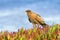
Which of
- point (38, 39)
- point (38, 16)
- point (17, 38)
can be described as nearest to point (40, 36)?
point (38, 39)

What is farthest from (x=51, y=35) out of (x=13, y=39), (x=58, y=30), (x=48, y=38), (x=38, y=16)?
(x=38, y=16)

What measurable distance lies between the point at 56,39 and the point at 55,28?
1.43 meters

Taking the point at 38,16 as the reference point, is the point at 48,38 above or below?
below

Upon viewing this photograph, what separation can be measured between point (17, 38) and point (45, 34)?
111cm

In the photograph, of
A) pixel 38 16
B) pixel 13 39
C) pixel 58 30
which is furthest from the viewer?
pixel 38 16

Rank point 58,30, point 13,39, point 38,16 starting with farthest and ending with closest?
point 38,16
point 58,30
point 13,39

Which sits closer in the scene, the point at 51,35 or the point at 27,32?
the point at 51,35

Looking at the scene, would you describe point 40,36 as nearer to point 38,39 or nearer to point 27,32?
point 38,39

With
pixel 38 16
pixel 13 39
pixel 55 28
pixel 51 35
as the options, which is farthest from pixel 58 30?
pixel 38 16

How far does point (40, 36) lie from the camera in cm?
888

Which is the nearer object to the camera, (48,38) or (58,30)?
(48,38)

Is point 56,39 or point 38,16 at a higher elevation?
point 38,16

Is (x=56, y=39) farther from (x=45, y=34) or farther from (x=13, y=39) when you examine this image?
(x=13, y=39)

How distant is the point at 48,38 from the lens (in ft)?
29.2
